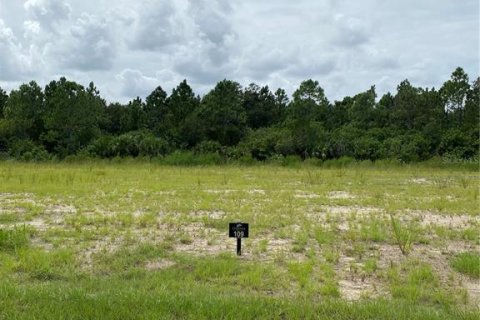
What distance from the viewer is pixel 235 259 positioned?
699cm

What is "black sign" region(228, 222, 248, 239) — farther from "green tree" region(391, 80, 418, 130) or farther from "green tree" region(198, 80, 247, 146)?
"green tree" region(391, 80, 418, 130)

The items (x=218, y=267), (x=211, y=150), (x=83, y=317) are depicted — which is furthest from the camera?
(x=211, y=150)

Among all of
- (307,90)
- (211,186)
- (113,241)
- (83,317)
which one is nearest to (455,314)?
(83,317)

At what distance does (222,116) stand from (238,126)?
7.05 ft

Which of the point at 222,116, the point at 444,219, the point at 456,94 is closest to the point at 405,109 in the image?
the point at 456,94

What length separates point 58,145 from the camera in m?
45.7

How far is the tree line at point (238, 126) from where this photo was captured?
40.8 metres

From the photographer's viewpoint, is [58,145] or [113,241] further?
[58,145]

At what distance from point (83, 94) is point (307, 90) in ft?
64.7

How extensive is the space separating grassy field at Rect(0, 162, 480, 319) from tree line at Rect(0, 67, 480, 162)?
92.4 feet

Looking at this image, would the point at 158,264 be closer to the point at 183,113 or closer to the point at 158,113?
the point at 183,113

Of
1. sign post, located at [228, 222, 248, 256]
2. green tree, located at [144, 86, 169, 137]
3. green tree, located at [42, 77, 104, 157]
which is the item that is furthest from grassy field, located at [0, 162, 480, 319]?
green tree, located at [144, 86, 169, 137]

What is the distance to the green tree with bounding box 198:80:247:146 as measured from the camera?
4662cm

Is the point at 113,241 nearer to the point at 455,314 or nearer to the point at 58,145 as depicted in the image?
the point at 455,314
